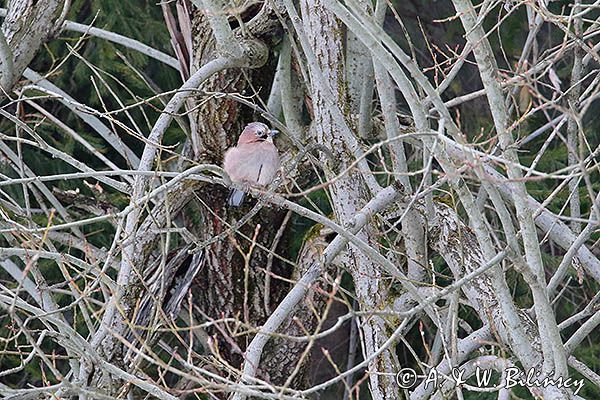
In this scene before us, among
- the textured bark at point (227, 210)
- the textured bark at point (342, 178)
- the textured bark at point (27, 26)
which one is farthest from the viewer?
the textured bark at point (227, 210)

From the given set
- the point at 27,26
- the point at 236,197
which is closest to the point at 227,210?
the point at 236,197

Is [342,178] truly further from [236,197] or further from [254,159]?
[236,197]

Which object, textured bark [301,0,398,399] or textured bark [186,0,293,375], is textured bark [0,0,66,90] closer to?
textured bark [186,0,293,375]

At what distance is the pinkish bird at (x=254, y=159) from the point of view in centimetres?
498

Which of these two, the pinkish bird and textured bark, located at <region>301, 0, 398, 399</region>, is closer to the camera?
textured bark, located at <region>301, 0, 398, 399</region>

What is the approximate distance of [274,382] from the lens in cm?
602

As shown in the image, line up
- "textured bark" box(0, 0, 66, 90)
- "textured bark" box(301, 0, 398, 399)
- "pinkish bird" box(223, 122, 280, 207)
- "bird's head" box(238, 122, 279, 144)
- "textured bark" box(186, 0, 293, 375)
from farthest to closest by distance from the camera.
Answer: "textured bark" box(186, 0, 293, 375) → "textured bark" box(0, 0, 66, 90) → "bird's head" box(238, 122, 279, 144) → "pinkish bird" box(223, 122, 280, 207) → "textured bark" box(301, 0, 398, 399)

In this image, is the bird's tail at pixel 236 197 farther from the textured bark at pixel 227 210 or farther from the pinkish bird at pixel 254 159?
the pinkish bird at pixel 254 159

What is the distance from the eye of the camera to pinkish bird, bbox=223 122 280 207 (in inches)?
196

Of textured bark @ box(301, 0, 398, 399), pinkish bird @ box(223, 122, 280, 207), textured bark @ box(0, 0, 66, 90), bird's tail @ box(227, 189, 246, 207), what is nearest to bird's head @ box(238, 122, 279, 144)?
pinkish bird @ box(223, 122, 280, 207)

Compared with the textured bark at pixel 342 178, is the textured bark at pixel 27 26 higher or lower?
higher

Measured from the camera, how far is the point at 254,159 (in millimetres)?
5016

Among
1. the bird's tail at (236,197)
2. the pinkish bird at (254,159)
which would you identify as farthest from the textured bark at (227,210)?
the pinkish bird at (254,159)

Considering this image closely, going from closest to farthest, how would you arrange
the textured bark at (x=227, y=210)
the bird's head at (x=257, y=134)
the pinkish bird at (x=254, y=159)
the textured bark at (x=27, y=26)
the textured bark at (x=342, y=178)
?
the textured bark at (x=342, y=178) → the pinkish bird at (x=254, y=159) → the bird's head at (x=257, y=134) → the textured bark at (x=27, y=26) → the textured bark at (x=227, y=210)
